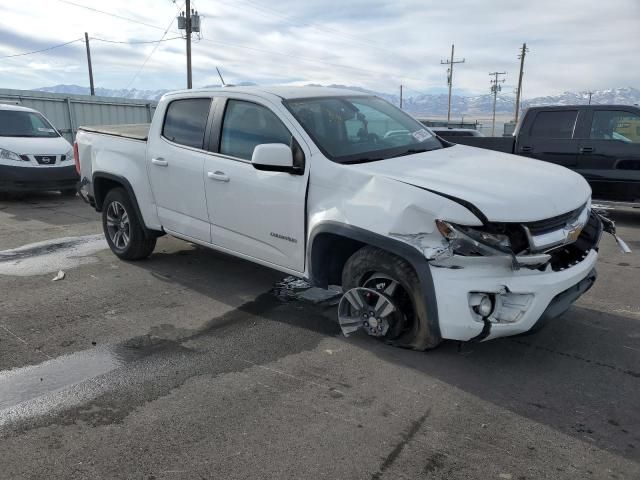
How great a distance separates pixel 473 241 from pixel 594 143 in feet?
21.4

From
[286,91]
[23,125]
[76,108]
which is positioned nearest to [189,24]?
[76,108]

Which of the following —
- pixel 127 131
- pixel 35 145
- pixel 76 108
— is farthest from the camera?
pixel 76 108

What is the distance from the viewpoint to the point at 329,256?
13.1 feet

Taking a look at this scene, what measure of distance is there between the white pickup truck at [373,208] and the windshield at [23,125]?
22.3 ft

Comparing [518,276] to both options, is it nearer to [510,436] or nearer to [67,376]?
[510,436]

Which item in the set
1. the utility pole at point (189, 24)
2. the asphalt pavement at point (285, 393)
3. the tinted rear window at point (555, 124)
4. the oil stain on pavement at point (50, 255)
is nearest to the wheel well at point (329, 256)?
the asphalt pavement at point (285, 393)

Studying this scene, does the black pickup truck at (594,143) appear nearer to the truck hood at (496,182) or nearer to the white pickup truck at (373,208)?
the white pickup truck at (373,208)

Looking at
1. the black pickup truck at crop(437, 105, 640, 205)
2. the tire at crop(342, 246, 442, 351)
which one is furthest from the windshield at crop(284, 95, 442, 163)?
the black pickup truck at crop(437, 105, 640, 205)

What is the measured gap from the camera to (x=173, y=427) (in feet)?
9.53

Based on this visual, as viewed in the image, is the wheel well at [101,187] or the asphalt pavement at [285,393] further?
the wheel well at [101,187]

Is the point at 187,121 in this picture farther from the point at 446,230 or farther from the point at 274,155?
the point at 446,230

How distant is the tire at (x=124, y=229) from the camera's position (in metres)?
5.80

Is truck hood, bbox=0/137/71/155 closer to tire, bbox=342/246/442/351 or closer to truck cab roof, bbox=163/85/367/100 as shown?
truck cab roof, bbox=163/85/367/100

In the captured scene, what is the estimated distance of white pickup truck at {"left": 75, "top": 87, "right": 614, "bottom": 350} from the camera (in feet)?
10.6
